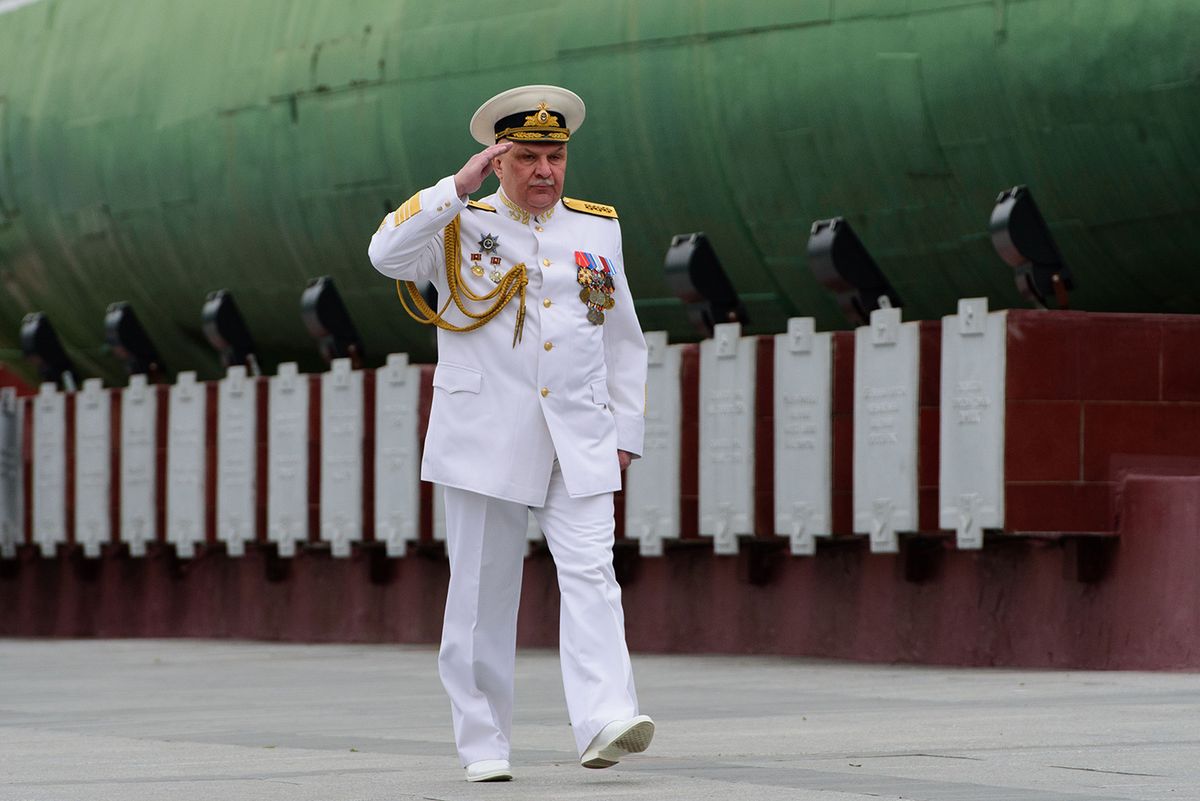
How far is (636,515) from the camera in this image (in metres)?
14.2

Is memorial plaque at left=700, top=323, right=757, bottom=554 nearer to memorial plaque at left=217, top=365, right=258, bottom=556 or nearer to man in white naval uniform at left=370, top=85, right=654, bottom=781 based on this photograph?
memorial plaque at left=217, top=365, right=258, bottom=556

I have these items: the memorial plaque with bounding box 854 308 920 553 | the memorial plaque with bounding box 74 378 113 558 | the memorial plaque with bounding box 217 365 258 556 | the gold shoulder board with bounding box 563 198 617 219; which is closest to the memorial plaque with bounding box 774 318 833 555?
the memorial plaque with bounding box 854 308 920 553

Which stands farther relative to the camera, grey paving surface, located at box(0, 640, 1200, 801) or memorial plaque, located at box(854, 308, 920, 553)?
memorial plaque, located at box(854, 308, 920, 553)

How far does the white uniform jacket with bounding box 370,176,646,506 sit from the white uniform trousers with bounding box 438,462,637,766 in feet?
0.29

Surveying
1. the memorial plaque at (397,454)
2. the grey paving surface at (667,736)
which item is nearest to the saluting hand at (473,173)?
the grey paving surface at (667,736)

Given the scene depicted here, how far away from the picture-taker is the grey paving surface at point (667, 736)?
6.42 meters

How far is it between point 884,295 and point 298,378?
5.27 m

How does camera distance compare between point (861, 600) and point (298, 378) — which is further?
point (298, 378)

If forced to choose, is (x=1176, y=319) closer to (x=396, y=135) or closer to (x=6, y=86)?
(x=396, y=135)

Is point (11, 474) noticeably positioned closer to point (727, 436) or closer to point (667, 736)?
point (727, 436)

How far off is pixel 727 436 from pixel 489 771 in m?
6.93

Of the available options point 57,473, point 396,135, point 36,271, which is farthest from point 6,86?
point 396,135

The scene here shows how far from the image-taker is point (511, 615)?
7.16 meters

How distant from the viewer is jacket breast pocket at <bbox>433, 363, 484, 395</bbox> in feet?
23.3
